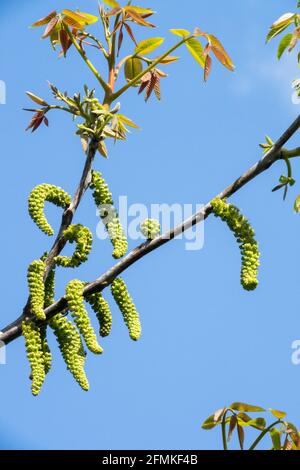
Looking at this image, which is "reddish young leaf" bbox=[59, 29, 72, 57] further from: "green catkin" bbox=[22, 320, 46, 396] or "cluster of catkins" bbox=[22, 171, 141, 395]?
"green catkin" bbox=[22, 320, 46, 396]

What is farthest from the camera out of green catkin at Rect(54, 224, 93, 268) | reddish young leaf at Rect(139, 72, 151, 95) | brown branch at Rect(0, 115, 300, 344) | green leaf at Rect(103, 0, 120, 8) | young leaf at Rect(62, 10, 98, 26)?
reddish young leaf at Rect(139, 72, 151, 95)

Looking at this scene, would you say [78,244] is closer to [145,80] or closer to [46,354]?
[46,354]

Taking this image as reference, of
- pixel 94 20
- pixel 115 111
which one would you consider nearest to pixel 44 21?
pixel 94 20

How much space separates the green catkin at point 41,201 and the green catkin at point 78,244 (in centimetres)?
11

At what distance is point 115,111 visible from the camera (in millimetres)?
4234

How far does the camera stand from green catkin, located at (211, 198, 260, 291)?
12.9ft

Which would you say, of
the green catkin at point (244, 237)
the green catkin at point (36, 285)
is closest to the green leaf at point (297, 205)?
the green catkin at point (244, 237)

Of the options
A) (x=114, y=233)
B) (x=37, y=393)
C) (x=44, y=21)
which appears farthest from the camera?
(x=44, y=21)

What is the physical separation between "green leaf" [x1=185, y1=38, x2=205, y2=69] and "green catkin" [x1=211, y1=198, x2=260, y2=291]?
74cm

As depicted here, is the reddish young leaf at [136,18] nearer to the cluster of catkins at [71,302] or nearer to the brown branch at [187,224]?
the cluster of catkins at [71,302]

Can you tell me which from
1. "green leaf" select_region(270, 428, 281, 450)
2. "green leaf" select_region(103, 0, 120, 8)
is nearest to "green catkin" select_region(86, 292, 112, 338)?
"green leaf" select_region(270, 428, 281, 450)

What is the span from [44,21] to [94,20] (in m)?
0.25

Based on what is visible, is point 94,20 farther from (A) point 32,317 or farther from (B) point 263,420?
(B) point 263,420

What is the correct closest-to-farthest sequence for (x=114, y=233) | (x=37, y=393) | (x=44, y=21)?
(x=37, y=393) < (x=114, y=233) < (x=44, y=21)
